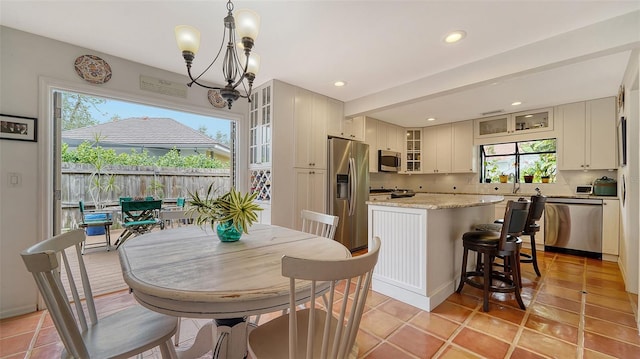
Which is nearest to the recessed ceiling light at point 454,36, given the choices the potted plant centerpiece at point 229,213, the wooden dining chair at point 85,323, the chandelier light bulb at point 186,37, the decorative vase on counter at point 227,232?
the chandelier light bulb at point 186,37

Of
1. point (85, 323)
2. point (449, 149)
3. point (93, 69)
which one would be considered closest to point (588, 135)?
point (449, 149)

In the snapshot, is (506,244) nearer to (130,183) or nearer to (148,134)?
(130,183)

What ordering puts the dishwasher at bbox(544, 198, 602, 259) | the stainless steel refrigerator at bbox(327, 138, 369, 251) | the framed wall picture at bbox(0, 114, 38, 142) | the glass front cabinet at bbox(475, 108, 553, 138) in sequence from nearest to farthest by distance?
the framed wall picture at bbox(0, 114, 38, 142) < the dishwasher at bbox(544, 198, 602, 259) < the stainless steel refrigerator at bbox(327, 138, 369, 251) < the glass front cabinet at bbox(475, 108, 553, 138)

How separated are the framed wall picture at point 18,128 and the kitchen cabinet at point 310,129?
2.50 meters

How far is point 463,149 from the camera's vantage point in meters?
5.22

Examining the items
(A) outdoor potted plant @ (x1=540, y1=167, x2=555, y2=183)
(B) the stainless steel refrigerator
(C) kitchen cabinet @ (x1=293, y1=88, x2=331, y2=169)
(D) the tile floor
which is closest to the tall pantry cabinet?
(C) kitchen cabinet @ (x1=293, y1=88, x2=331, y2=169)

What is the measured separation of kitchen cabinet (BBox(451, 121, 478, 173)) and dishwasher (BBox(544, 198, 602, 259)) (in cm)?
145

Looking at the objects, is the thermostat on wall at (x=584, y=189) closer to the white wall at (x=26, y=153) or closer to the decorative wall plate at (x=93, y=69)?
the decorative wall plate at (x=93, y=69)

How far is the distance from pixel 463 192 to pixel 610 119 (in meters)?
2.37

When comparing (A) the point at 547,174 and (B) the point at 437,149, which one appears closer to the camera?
(A) the point at 547,174

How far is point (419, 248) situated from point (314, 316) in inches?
68.5

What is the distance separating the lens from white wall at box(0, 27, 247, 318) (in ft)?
Result: 6.97

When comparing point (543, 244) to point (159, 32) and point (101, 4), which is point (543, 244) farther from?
point (101, 4)

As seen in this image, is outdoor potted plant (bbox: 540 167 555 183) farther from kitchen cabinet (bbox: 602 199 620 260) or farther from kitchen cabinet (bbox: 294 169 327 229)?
kitchen cabinet (bbox: 294 169 327 229)
